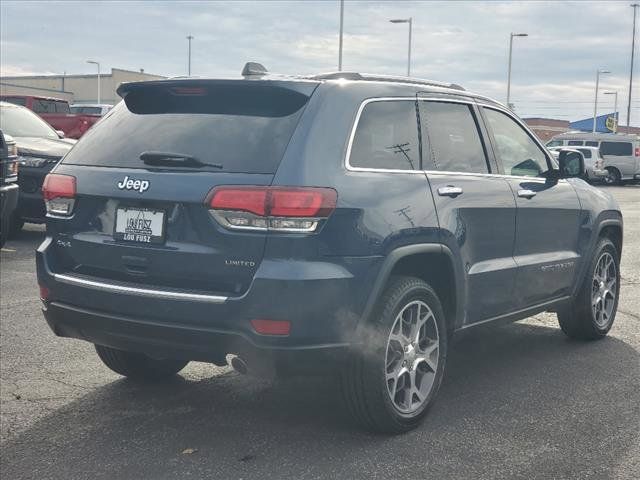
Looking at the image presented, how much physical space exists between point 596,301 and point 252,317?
11.3 ft

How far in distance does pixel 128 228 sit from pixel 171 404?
1226 millimetres

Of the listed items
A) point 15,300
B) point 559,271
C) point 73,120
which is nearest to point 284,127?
point 559,271

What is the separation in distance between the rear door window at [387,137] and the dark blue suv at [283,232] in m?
0.01

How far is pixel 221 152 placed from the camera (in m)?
3.87

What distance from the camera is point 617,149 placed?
34.6m

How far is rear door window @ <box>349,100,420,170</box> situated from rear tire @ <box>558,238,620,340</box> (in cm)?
215

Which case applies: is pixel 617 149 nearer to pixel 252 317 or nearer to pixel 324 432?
pixel 324 432

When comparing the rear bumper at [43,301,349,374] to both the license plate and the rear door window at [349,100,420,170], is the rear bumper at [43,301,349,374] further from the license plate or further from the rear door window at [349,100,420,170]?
the rear door window at [349,100,420,170]

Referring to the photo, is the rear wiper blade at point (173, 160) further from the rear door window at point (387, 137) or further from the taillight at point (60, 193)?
the rear door window at point (387, 137)

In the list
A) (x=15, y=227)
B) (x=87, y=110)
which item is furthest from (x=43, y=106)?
(x=15, y=227)

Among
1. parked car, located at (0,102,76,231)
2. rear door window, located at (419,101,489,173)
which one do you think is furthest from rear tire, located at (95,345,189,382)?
parked car, located at (0,102,76,231)

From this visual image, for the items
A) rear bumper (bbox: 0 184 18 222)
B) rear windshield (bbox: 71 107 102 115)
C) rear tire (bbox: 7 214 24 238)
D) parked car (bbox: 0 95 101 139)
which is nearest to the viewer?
rear bumper (bbox: 0 184 18 222)

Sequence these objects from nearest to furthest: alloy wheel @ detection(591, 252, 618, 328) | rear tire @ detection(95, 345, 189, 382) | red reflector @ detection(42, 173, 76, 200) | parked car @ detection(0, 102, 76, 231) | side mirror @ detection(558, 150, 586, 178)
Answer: red reflector @ detection(42, 173, 76, 200)
rear tire @ detection(95, 345, 189, 382)
side mirror @ detection(558, 150, 586, 178)
alloy wheel @ detection(591, 252, 618, 328)
parked car @ detection(0, 102, 76, 231)

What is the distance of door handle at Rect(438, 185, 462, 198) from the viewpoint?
4.42 meters
